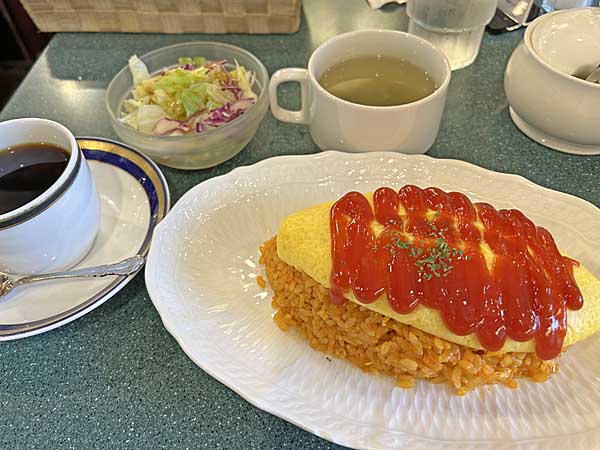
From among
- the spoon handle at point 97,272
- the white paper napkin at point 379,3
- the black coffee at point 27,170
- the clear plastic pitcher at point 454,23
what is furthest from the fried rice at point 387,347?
the white paper napkin at point 379,3

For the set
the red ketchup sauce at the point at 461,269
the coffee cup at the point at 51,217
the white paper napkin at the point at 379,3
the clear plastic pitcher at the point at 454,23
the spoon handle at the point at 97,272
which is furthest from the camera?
the white paper napkin at the point at 379,3

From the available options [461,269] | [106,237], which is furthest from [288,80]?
[461,269]

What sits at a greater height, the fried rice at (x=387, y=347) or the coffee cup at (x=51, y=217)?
the coffee cup at (x=51, y=217)

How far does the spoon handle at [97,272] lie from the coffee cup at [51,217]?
26 mm

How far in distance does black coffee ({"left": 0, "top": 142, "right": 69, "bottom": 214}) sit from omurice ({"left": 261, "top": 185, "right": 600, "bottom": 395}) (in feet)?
1.94

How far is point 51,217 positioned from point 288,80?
749 mm

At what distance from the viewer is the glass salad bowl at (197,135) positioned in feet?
4.60

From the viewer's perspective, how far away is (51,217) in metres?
1.08

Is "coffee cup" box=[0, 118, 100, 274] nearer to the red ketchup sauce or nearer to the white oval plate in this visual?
the white oval plate

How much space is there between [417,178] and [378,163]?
11cm

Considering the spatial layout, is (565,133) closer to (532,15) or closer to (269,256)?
(532,15)

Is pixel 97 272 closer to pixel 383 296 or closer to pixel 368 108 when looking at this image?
pixel 383 296

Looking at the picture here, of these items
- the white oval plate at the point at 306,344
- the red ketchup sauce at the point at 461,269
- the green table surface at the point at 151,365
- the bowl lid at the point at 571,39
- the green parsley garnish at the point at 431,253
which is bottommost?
the green table surface at the point at 151,365

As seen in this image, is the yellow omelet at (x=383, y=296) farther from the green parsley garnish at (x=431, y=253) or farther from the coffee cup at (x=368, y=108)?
the coffee cup at (x=368, y=108)
